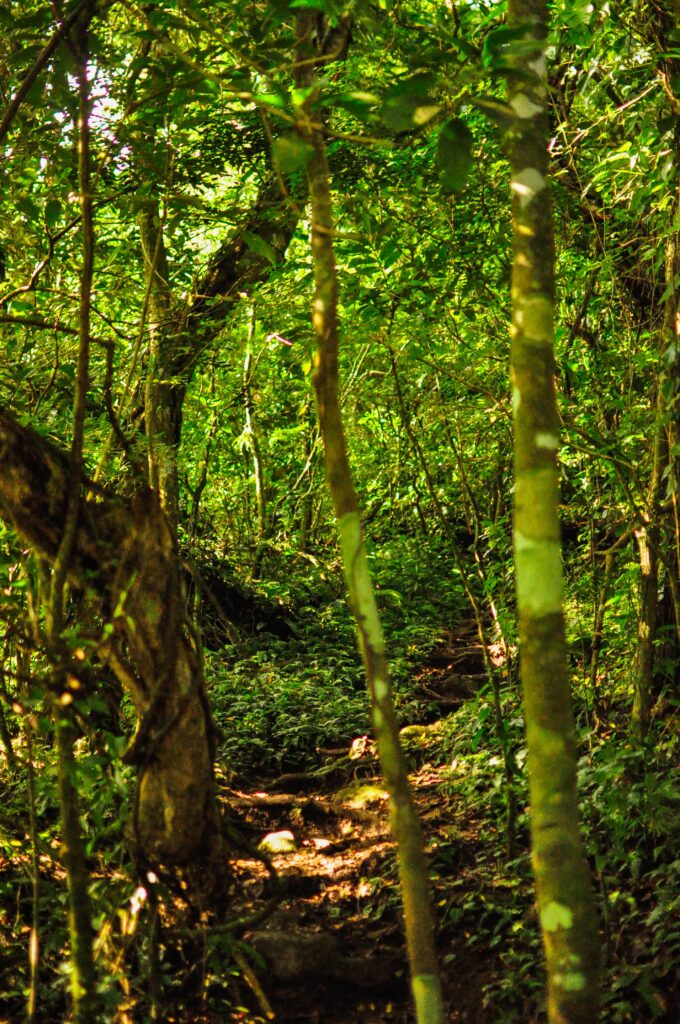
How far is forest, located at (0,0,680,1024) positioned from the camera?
7.70 ft

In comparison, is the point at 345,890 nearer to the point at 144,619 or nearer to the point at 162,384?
the point at 144,619

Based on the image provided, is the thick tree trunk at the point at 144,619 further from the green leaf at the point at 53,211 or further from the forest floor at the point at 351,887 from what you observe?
the green leaf at the point at 53,211

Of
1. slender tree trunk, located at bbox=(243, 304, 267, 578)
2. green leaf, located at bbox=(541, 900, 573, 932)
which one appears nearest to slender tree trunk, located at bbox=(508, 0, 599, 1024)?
green leaf, located at bbox=(541, 900, 573, 932)

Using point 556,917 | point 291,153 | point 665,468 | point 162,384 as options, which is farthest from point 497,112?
point 162,384

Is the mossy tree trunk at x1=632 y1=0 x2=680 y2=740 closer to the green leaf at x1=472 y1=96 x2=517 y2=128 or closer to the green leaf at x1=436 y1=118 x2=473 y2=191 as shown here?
the green leaf at x1=472 y1=96 x2=517 y2=128

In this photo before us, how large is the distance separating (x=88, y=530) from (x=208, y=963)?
162cm

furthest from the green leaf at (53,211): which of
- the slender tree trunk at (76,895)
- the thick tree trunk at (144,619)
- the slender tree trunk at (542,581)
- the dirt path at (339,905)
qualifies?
the dirt path at (339,905)

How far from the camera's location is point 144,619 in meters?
2.95

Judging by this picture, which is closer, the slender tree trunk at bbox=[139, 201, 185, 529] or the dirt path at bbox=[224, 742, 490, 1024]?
the dirt path at bbox=[224, 742, 490, 1024]

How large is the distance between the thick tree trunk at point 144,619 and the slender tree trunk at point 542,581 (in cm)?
119

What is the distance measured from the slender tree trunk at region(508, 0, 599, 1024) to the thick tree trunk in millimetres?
1189

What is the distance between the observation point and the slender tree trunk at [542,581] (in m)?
2.19

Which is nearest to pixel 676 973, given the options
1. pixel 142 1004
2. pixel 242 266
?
pixel 142 1004

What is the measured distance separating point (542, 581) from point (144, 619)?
4.27ft
